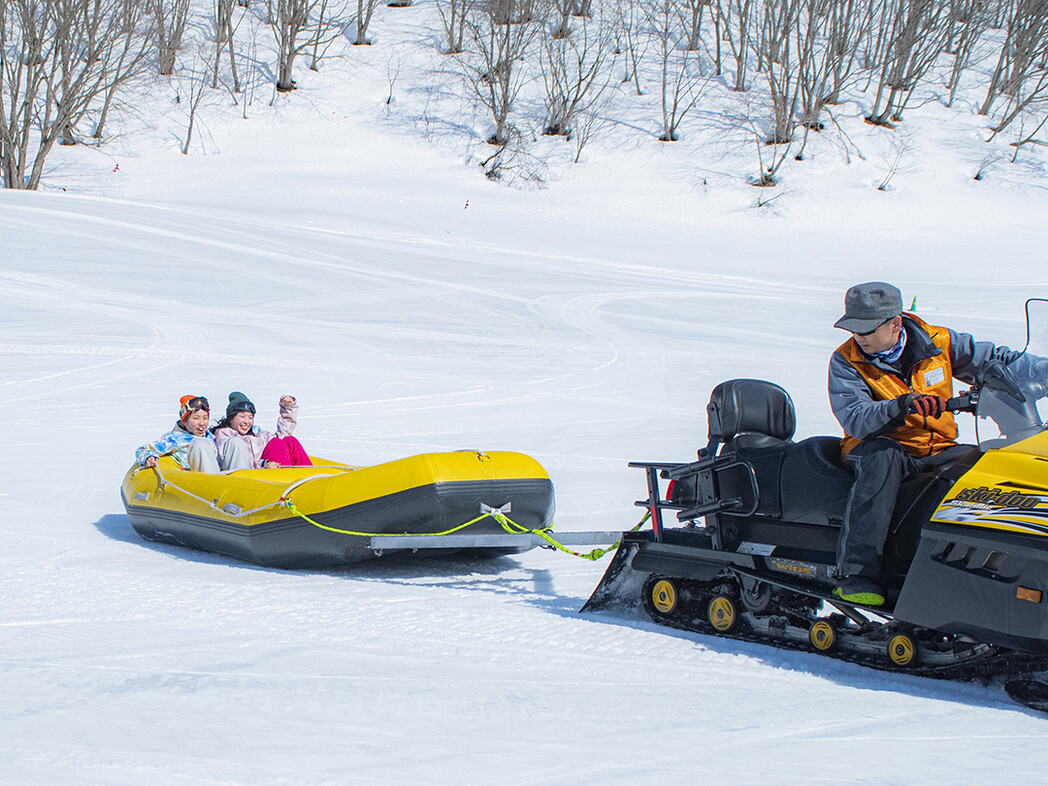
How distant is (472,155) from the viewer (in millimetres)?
30719

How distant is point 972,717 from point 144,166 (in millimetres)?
30268

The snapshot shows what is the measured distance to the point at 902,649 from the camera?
11.6 ft

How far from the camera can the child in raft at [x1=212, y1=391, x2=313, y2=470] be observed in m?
6.20

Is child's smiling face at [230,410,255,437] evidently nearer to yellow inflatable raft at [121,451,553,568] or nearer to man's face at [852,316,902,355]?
yellow inflatable raft at [121,451,553,568]

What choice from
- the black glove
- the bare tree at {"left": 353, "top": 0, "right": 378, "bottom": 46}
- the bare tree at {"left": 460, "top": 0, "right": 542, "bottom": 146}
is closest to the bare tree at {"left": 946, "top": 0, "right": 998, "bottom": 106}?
the bare tree at {"left": 460, "top": 0, "right": 542, "bottom": 146}

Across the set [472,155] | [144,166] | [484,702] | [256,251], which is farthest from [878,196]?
[484,702]

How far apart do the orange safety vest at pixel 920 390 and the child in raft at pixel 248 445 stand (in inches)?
142

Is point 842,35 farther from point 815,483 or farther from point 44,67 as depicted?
point 815,483

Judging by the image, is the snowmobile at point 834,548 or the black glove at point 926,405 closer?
the snowmobile at point 834,548

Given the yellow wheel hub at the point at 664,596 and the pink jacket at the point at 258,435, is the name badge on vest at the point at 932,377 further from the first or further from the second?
the pink jacket at the point at 258,435

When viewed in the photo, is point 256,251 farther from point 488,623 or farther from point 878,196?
point 878,196

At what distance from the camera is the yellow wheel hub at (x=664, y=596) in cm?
432

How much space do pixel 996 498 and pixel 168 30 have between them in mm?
36352

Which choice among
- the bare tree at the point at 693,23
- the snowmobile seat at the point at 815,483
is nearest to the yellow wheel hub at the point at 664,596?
the snowmobile seat at the point at 815,483
